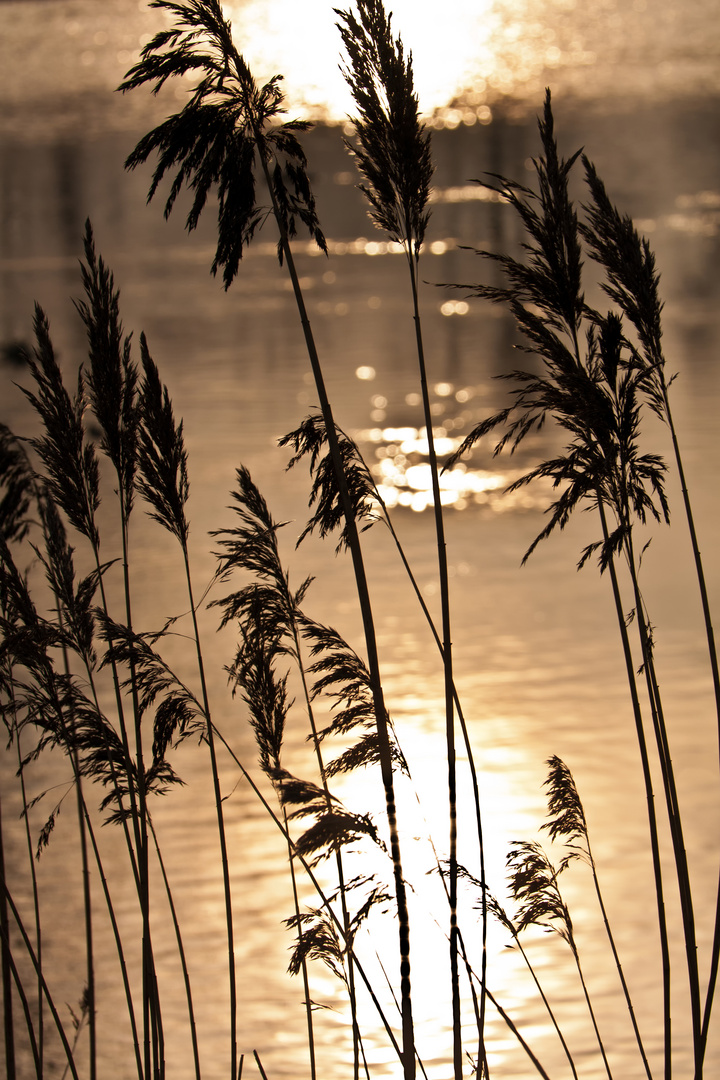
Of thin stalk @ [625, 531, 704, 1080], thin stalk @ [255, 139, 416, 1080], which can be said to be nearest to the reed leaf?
thin stalk @ [255, 139, 416, 1080]

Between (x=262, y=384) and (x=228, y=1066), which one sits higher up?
(x=262, y=384)

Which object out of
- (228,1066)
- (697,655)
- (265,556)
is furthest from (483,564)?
(265,556)

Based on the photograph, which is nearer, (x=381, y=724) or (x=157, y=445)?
(x=381, y=724)

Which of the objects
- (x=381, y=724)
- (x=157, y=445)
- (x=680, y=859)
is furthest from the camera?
(x=157, y=445)

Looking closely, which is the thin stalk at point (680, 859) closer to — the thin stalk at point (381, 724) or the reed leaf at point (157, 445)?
the thin stalk at point (381, 724)

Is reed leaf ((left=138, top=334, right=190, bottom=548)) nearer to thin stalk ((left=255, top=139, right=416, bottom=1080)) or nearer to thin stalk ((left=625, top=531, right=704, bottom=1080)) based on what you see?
Answer: thin stalk ((left=255, top=139, right=416, bottom=1080))

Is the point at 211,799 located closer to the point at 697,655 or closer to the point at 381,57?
the point at 697,655

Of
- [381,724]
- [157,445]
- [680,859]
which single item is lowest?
[680,859]

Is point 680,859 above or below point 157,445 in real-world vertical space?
below

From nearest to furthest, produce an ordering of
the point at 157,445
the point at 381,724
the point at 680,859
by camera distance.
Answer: the point at 381,724, the point at 680,859, the point at 157,445

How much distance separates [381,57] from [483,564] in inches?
305

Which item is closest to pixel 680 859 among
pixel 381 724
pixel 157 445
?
pixel 381 724

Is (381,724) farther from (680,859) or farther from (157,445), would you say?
(157,445)

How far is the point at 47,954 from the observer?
4.36m
